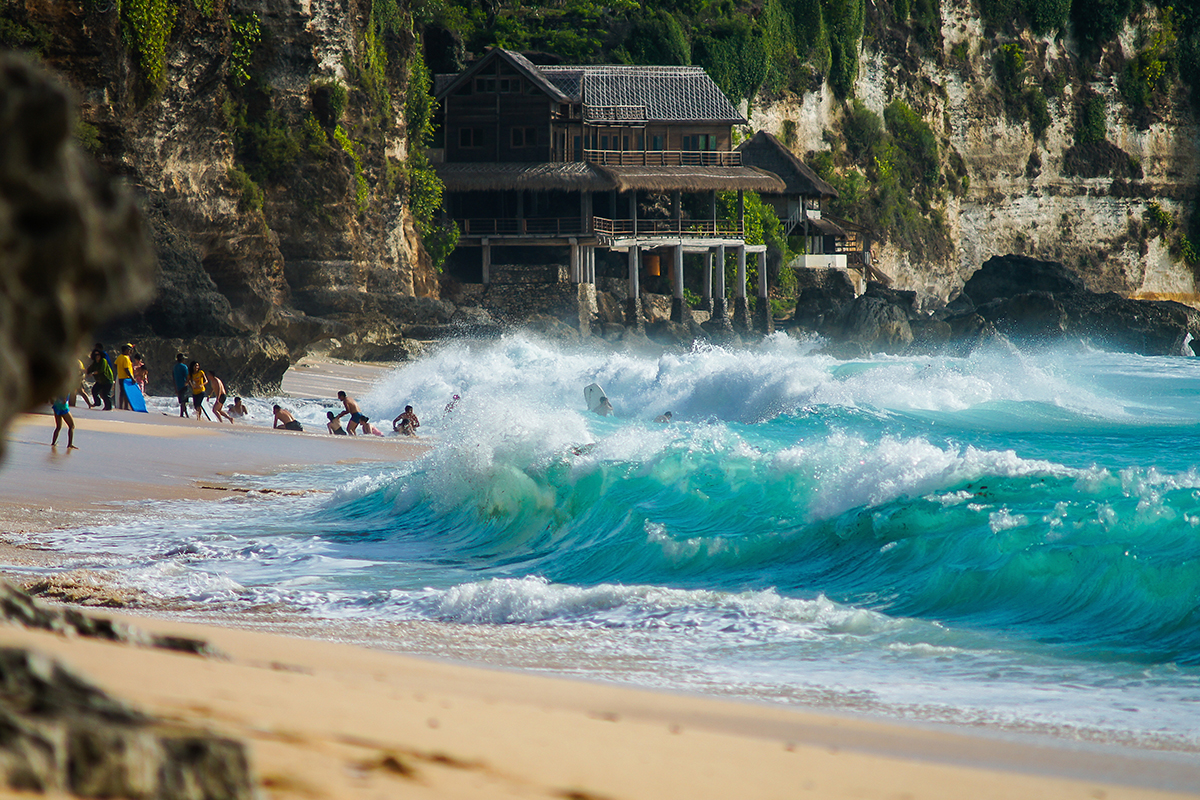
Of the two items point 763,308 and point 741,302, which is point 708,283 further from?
point 763,308

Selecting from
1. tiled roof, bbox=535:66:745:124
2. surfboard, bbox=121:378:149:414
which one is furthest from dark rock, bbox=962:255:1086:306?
surfboard, bbox=121:378:149:414

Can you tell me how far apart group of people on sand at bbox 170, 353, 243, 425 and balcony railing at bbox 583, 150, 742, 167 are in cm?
2606

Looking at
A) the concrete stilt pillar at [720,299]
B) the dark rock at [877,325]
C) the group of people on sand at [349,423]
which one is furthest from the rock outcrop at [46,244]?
the concrete stilt pillar at [720,299]

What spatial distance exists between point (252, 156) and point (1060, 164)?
163ft

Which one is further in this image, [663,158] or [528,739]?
[663,158]

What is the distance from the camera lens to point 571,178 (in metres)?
42.1

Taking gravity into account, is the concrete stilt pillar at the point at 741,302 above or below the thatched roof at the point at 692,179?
below

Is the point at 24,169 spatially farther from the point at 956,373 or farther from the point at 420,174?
the point at 420,174

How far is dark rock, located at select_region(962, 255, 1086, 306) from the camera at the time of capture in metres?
44.0

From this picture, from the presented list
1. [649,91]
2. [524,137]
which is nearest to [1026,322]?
[649,91]

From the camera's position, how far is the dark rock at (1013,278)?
43969 mm

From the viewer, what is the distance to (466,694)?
162 inches

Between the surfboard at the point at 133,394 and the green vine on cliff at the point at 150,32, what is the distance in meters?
8.40

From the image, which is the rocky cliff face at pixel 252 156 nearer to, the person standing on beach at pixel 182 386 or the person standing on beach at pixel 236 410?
the person standing on beach at pixel 236 410
